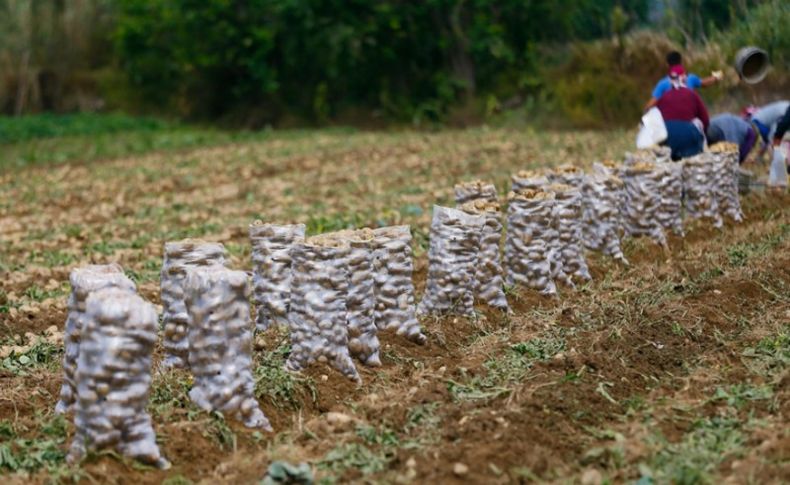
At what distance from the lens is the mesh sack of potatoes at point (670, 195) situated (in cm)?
1039

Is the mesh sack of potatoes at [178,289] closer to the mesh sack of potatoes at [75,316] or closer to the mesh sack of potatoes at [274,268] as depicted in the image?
the mesh sack of potatoes at [274,268]

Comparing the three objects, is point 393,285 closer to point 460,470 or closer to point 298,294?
point 298,294

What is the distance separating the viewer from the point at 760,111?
13.5 meters

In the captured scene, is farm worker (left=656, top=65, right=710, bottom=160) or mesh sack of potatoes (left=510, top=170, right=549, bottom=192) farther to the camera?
farm worker (left=656, top=65, right=710, bottom=160)

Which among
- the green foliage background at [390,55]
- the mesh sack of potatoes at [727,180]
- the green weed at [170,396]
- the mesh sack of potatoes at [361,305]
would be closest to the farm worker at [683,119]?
the mesh sack of potatoes at [727,180]

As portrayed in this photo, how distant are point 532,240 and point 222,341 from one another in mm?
3361

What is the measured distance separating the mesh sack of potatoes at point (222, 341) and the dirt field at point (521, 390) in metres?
0.11

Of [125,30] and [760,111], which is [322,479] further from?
[125,30]

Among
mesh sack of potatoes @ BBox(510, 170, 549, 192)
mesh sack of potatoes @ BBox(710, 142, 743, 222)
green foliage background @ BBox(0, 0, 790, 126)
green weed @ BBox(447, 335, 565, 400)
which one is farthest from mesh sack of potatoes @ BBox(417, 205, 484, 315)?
green foliage background @ BBox(0, 0, 790, 126)

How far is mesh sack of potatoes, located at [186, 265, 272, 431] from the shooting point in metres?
5.70

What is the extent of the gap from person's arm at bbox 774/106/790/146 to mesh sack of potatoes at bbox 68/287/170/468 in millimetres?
8640

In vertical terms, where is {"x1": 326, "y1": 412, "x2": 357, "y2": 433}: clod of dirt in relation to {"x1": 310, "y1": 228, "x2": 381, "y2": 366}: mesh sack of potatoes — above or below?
below

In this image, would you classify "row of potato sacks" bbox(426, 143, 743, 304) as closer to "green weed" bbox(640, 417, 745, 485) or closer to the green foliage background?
"green weed" bbox(640, 417, 745, 485)

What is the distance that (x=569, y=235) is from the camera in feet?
29.3
